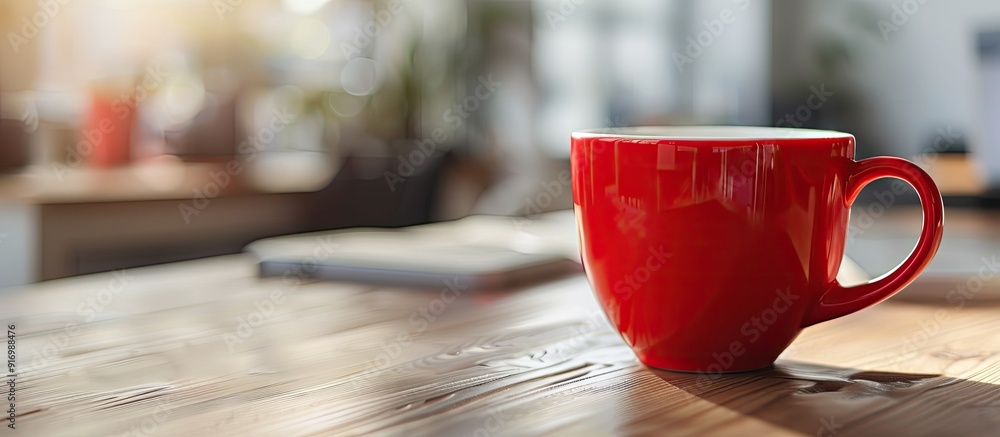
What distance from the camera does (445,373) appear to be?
15.5 inches

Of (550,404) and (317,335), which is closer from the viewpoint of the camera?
(550,404)

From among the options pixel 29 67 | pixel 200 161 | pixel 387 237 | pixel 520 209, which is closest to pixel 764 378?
pixel 387 237

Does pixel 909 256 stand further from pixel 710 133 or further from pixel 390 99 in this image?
pixel 390 99

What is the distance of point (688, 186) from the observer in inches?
14.5

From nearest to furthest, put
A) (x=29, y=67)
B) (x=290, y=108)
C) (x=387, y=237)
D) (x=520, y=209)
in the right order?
(x=387, y=237), (x=520, y=209), (x=29, y=67), (x=290, y=108)

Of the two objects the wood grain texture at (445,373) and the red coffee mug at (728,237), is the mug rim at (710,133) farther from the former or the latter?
the wood grain texture at (445,373)

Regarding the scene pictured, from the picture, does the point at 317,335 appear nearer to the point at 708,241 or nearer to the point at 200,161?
the point at 708,241

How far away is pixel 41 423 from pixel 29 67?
109 inches

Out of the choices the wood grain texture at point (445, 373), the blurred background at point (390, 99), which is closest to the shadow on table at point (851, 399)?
the wood grain texture at point (445, 373)

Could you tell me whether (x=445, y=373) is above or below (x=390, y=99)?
below

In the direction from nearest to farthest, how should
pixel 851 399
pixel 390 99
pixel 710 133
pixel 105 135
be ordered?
pixel 851 399, pixel 710 133, pixel 105 135, pixel 390 99

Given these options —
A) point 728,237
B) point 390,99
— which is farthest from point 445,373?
point 390,99

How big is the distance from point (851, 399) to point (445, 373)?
0.18 meters

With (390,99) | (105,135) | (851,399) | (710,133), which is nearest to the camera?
(851,399)
